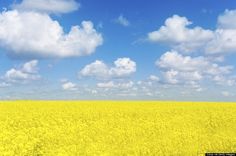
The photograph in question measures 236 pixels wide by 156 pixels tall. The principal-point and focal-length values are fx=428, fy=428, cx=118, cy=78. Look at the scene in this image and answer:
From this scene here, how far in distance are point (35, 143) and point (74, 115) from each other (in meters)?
7.98

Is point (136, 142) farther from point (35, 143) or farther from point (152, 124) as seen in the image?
point (35, 143)

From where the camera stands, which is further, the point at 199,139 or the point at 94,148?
the point at 199,139

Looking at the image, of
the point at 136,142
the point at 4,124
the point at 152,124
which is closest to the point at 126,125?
the point at 152,124

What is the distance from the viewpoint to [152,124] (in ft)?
73.6

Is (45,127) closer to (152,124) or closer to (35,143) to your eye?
(35,143)

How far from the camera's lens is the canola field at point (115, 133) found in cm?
1675

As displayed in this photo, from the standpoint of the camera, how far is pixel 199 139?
67.7 ft

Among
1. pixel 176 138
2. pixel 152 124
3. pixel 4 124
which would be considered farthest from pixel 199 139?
pixel 4 124

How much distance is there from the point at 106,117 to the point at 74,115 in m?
1.83

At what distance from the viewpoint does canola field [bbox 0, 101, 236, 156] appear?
16.8 meters

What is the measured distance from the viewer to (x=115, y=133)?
66.1 ft

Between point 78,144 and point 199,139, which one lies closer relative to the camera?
point 78,144

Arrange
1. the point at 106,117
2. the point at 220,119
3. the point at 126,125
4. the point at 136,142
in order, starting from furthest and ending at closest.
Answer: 1. the point at 220,119
2. the point at 106,117
3. the point at 126,125
4. the point at 136,142

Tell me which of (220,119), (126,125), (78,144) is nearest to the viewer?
(78,144)
